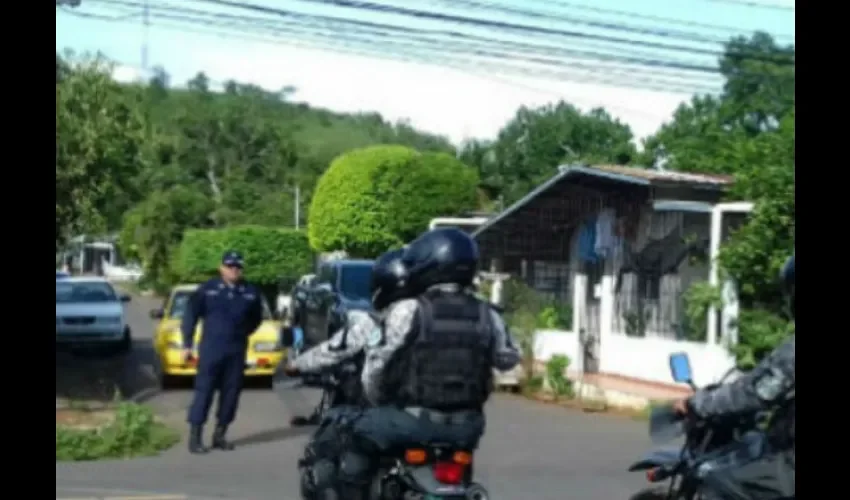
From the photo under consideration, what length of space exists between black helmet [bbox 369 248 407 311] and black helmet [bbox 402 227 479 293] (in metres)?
0.05

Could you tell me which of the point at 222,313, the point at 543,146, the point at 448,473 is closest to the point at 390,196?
the point at 543,146

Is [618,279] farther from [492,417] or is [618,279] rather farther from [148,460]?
[148,460]

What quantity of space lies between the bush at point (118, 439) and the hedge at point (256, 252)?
23.0 metres

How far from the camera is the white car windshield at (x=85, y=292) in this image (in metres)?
24.7

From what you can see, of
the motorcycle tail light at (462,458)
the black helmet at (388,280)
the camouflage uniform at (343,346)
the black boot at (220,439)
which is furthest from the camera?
the black boot at (220,439)

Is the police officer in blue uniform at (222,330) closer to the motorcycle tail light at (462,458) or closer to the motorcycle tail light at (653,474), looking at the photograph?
the motorcycle tail light at (462,458)

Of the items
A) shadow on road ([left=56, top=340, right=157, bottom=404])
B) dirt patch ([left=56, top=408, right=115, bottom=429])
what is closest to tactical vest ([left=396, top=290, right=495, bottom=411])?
dirt patch ([left=56, top=408, right=115, bottom=429])

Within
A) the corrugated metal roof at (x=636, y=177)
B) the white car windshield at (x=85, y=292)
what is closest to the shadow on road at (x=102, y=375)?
the white car windshield at (x=85, y=292)

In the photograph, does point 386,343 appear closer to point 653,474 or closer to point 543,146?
point 653,474

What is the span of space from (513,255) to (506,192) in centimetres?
786

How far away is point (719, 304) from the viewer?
17719 millimetres

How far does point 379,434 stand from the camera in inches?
257

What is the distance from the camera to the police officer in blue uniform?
12.6m
